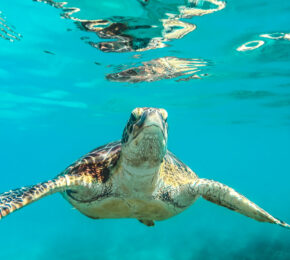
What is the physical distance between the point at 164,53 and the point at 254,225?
46.2 ft

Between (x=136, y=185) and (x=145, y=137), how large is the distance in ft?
3.92

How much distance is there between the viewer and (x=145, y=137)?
3.18 m

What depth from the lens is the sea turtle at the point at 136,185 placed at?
10.7 ft

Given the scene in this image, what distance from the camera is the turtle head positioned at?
309 cm

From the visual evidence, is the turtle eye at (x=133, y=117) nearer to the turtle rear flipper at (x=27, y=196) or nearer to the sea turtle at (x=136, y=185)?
the sea turtle at (x=136, y=185)

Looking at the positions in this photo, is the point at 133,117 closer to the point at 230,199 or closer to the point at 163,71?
the point at 230,199

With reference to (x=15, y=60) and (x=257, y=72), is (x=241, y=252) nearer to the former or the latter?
(x=257, y=72)

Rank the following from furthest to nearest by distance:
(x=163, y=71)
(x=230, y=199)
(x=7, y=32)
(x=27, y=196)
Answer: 1. (x=163, y=71)
2. (x=7, y=32)
3. (x=230, y=199)
4. (x=27, y=196)

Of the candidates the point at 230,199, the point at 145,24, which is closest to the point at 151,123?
the point at 230,199

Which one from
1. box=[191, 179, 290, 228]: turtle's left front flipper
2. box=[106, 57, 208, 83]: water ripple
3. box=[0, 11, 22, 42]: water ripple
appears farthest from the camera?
box=[106, 57, 208, 83]: water ripple

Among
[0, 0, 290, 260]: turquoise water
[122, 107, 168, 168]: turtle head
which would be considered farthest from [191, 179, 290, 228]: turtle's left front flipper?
Result: [0, 0, 290, 260]: turquoise water

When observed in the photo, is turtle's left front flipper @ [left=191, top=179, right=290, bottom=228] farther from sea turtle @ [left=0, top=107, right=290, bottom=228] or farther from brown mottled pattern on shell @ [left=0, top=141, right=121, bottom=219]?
brown mottled pattern on shell @ [left=0, top=141, right=121, bottom=219]

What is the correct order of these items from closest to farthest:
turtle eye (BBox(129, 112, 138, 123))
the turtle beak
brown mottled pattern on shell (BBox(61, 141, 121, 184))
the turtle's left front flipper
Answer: the turtle beak < turtle eye (BBox(129, 112, 138, 123)) < the turtle's left front flipper < brown mottled pattern on shell (BBox(61, 141, 121, 184))

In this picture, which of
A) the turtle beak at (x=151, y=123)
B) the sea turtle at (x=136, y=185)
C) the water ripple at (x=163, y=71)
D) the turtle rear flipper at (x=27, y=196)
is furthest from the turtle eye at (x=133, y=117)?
the water ripple at (x=163, y=71)
